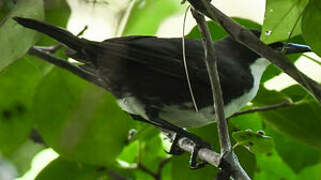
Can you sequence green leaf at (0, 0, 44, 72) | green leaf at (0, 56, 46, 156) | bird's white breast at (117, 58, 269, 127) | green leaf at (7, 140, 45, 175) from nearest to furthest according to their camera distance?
green leaf at (0, 0, 44, 72) < green leaf at (0, 56, 46, 156) < bird's white breast at (117, 58, 269, 127) < green leaf at (7, 140, 45, 175)

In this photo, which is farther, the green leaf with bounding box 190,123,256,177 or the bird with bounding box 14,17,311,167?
the bird with bounding box 14,17,311,167

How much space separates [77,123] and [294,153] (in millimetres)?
852

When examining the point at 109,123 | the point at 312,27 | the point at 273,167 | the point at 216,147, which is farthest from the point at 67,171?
the point at 312,27

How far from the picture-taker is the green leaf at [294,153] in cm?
207

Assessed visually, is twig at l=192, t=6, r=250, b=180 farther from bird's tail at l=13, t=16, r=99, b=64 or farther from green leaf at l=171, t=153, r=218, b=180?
bird's tail at l=13, t=16, r=99, b=64

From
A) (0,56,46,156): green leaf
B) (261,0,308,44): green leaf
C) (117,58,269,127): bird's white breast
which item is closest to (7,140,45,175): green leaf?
(0,56,46,156): green leaf

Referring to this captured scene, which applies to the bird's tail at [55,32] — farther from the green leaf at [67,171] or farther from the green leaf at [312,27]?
the green leaf at [312,27]

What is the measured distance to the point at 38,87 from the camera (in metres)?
2.01

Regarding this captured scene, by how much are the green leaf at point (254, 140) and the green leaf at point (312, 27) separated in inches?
12.1

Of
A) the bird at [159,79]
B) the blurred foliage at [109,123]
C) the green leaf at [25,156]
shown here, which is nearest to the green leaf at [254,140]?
the blurred foliage at [109,123]

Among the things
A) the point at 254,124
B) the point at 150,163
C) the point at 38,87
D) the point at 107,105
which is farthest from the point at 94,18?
the point at 150,163

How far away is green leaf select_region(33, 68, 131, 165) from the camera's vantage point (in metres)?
1.78

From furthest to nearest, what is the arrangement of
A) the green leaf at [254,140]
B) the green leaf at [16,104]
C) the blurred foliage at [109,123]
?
the green leaf at [16,104] → the blurred foliage at [109,123] → the green leaf at [254,140]

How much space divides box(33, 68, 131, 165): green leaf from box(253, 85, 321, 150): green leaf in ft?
1.54
